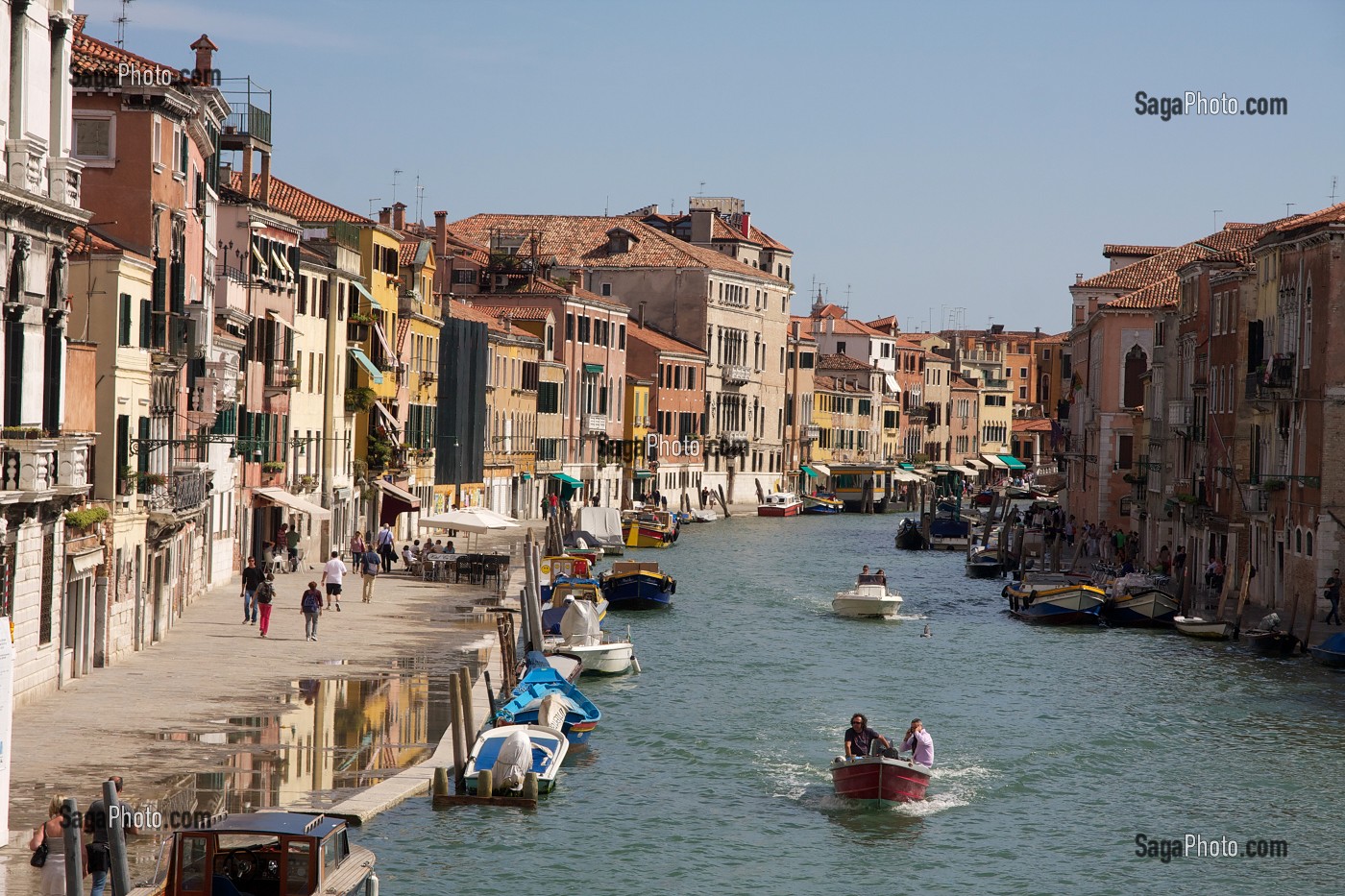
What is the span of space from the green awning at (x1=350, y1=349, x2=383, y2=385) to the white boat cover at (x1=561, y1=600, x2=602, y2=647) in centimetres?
1914

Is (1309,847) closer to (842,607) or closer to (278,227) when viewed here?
(842,607)

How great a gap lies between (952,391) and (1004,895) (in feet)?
422

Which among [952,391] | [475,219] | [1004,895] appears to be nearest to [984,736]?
[1004,895]

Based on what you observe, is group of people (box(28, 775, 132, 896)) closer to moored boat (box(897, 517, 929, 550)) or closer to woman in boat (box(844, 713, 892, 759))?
woman in boat (box(844, 713, 892, 759))

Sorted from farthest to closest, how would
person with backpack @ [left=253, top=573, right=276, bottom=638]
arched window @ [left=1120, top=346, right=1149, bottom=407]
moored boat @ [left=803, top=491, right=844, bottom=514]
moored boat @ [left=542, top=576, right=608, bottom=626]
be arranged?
moored boat @ [left=803, top=491, right=844, bottom=514] → arched window @ [left=1120, top=346, right=1149, bottom=407] → moored boat @ [left=542, top=576, right=608, bottom=626] → person with backpack @ [left=253, top=573, right=276, bottom=638]

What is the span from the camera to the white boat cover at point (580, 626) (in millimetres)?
35000

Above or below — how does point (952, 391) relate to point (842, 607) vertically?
above

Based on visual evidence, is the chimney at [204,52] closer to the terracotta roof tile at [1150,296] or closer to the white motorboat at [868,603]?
the white motorboat at [868,603]

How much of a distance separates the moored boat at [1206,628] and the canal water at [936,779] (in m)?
0.34

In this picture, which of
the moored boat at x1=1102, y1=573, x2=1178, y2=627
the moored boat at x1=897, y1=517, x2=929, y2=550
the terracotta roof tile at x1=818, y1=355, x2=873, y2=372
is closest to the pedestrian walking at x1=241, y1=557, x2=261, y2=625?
the moored boat at x1=1102, y1=573, x2=1178, y2=627

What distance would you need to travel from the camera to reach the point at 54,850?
15.3 m

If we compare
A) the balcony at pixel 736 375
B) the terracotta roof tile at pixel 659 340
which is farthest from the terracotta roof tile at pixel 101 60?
the balcony at pixel 736 375

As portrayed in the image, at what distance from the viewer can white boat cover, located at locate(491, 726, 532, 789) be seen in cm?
2238

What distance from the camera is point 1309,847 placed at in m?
21.7
